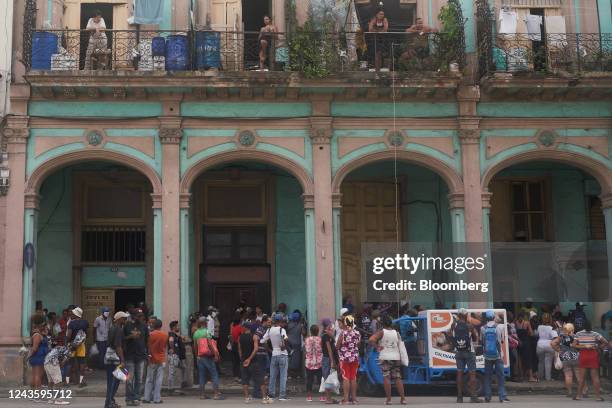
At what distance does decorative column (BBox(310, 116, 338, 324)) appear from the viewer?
18172mm

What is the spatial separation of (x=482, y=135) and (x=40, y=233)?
10684 mm

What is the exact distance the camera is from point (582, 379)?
15711 mm

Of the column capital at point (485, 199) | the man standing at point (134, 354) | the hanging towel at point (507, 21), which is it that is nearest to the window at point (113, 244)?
the man standing at point (134, 354)

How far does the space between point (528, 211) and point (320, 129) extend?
6.49 m

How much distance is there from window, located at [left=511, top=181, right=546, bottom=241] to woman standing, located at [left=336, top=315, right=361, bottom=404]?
8.43 meters

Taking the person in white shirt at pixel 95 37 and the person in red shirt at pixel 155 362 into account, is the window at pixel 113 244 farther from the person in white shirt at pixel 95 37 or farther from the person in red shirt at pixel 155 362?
the person in red shirt at pixel 155 362

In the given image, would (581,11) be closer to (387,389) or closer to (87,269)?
(387,389)

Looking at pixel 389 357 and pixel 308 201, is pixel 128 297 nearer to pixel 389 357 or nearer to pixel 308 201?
pixel 308 201

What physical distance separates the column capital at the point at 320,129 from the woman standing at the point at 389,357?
17.8ft

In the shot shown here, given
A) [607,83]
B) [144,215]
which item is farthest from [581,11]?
[144,215]

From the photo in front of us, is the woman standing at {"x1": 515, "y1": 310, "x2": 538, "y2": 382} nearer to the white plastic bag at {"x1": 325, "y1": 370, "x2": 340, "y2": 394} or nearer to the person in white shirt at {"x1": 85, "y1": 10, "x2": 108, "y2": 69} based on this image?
the white plastic bag at {"x1": 325, "y1": 370, "x2": 340, "y2": 394}

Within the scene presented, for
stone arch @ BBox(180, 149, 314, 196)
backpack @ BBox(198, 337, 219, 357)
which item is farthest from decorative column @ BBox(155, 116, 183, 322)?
backpack @ BBox(198, 337, 219, 357)

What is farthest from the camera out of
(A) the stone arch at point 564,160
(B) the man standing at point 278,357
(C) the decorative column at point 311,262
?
(A) the stone arch at point 564,160

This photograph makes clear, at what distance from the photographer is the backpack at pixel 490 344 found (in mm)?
15094
